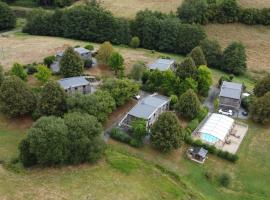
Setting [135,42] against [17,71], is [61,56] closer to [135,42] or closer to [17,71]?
[17,71]

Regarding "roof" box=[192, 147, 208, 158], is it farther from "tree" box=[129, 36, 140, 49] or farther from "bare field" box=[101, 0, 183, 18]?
"bare field" box=[101, 0, 183, 18]

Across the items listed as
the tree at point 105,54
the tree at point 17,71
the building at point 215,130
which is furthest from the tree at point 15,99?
the building at point 215,130

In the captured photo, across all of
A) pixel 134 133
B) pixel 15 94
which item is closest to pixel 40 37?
pixel 15 94

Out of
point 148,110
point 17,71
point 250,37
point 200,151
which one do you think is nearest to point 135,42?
point 17,71

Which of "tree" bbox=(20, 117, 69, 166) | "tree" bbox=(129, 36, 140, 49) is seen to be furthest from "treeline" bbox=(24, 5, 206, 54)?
"tree" bbox=(20, 117, 69, 166)

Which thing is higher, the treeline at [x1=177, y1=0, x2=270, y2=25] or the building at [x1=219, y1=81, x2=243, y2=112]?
the treeline at [x1=177, y1=0, x2=270, y2=25]

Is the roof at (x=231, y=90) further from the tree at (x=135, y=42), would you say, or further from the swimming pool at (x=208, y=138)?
the tree at (x=135, y=42)

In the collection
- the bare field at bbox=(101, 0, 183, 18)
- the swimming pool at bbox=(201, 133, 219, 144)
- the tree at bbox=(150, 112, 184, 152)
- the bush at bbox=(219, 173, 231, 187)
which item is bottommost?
the bush at bbox=(219, 173, 231, 187)

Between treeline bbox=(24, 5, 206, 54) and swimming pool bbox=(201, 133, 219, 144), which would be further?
treeline bbox=(24, 5, 206, 54)
